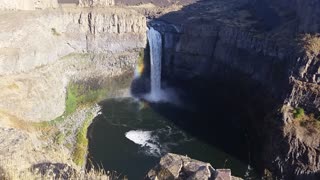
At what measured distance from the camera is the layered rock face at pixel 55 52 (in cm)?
5231

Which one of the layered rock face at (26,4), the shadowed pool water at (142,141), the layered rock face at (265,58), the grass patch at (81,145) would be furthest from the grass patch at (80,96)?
the layered rock face at (265,58)

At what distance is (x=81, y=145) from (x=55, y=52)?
1882 cm

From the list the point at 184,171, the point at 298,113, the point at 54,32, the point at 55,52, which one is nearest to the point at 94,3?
the point at 54,32

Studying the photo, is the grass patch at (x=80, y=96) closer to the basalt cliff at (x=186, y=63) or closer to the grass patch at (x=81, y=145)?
the basalt cliff at (x=186, y=63)

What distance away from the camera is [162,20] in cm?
8044

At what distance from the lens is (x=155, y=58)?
73000mm

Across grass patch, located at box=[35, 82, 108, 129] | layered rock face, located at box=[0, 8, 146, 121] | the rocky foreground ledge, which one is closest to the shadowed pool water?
grass patch, located at box=[35, 82, 108, 129]

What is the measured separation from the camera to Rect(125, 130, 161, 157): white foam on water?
50.2 meters

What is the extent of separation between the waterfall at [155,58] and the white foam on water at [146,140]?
16.8 m

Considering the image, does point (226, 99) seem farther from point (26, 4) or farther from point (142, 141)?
point (26, 4)

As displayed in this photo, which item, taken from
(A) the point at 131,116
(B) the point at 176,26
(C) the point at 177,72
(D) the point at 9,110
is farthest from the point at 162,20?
(D) the point at 9,110

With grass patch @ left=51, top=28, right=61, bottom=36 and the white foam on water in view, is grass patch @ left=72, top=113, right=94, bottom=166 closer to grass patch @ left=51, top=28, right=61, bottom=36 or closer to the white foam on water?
the white foam on water

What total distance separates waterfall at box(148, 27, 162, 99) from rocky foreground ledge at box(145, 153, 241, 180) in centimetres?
5249

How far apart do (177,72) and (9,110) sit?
32.0m
